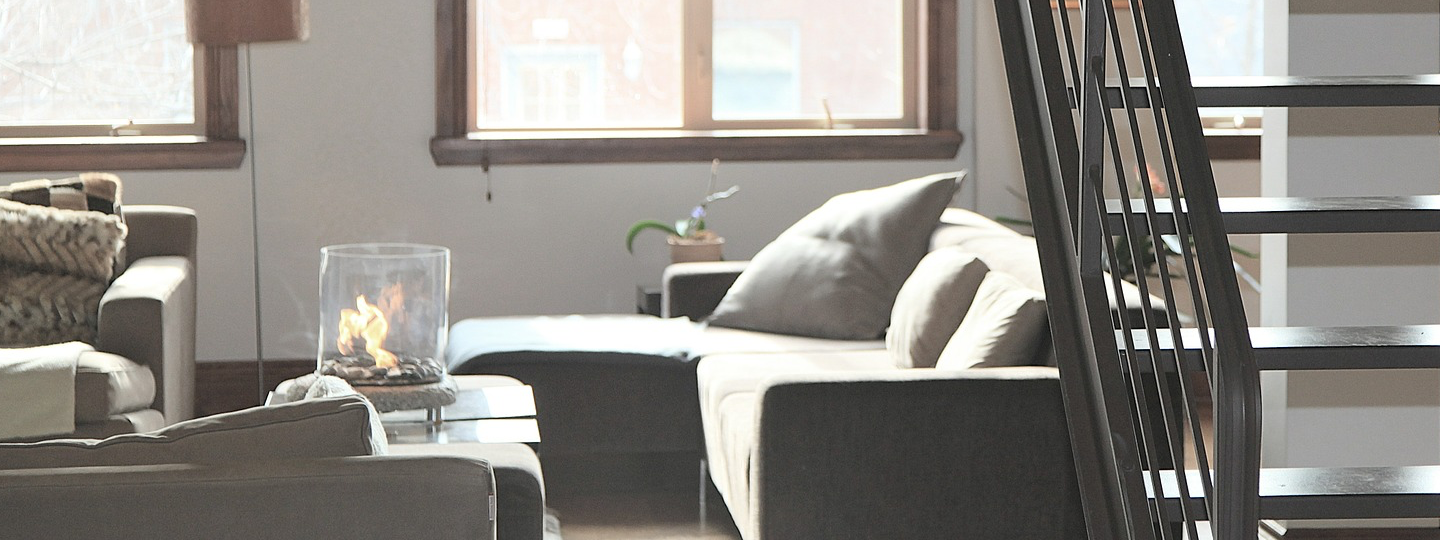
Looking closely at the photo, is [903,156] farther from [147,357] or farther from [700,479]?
[147,357]

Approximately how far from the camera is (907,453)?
274cm

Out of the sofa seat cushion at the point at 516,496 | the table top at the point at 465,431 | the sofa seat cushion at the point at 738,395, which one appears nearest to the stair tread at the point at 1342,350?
the sofa seat cushion at the point at 516,496

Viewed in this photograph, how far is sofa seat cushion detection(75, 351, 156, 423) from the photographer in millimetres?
3293

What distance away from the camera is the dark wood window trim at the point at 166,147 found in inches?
185

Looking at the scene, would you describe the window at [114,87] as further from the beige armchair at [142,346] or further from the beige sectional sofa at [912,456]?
the beige sectional sofa at [912,456]

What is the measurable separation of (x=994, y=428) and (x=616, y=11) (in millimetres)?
2800

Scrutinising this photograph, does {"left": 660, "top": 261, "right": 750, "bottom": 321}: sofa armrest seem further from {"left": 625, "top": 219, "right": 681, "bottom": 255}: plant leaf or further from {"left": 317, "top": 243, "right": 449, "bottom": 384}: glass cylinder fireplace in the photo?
{"left": 317, "top": 243, "right": 449, "bottom": 384}: glass cylinder fireplace

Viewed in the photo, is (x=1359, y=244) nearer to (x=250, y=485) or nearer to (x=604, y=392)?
(x=604, y=392)

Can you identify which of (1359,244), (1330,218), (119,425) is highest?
(1330,218)

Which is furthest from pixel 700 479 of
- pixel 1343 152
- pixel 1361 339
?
pixel 1361 339

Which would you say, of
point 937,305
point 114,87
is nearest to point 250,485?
point 937,305

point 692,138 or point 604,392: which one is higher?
point 692,138

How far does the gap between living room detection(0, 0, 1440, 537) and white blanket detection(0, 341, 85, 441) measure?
1.29 metres

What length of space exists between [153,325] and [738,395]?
1.46 metres
